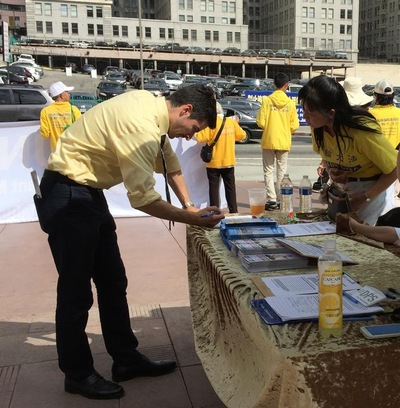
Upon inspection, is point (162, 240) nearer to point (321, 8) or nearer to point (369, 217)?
point (369, 217)

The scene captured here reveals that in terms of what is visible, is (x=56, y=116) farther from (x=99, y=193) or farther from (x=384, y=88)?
(x=99, y=193)

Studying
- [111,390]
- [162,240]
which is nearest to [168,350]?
[111,390]

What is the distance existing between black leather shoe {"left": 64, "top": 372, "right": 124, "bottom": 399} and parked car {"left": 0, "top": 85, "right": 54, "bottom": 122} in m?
15.4

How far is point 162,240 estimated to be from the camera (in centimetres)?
621

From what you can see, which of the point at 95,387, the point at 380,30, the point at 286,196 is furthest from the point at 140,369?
the point at 380,30

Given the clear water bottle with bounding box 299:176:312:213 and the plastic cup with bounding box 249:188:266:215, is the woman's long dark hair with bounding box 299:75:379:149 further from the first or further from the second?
the plastic cup with bounding box 249:188:266:215

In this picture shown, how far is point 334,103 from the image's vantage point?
9.75ft

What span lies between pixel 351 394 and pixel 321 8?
105 metres

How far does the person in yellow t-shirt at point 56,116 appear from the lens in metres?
6.97

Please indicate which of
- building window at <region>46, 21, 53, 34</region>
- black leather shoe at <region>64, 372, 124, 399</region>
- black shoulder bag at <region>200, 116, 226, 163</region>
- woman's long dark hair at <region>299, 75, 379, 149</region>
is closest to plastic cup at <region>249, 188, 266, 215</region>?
woman's long dark hair at <region>299, 75, 379, 149</region>

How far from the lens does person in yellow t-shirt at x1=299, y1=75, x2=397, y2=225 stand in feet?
9.77

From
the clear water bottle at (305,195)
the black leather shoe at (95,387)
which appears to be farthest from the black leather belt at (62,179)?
the clear water bottle at (305,195)

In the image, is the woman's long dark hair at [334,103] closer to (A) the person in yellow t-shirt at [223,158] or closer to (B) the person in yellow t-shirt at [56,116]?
(A) the person in yellow t-shirt at [223,158]

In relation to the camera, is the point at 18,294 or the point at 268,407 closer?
the point at 268,407
